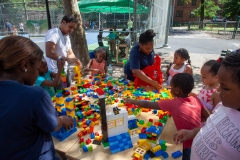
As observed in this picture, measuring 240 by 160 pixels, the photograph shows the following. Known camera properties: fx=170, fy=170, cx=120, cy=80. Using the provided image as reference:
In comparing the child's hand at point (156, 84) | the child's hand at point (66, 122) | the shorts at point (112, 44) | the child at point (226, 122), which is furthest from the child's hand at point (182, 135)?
the shorts at point (112, 44)

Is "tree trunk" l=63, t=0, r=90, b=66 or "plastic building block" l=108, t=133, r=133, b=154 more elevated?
"tree trunk" l=63, t=0, r=90, b=66

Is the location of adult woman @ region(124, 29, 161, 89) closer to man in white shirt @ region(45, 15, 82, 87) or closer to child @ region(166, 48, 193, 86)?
child @ region(166, 48, 193, 86)

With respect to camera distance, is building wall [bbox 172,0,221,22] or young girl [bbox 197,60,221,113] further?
building wall [bbox 172,0,221,22]

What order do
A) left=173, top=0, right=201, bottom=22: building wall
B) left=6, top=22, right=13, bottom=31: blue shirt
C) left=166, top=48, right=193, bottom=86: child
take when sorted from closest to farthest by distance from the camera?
left=166, top=48, right=193, bottom=86: child < left=6, top=22, right=13, bottom=31: blue shirt < left=173, top=0, right=201, bottom=22: building wall

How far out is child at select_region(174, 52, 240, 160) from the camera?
40.3 inches

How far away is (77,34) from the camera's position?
5570mm

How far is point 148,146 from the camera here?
4.99 ft

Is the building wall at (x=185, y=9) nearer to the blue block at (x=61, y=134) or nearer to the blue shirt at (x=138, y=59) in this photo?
the blue shirt at (x=138, y=59)

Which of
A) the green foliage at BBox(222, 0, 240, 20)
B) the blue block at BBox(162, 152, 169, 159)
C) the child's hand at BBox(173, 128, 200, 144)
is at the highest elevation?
the green foliage at BBox(222, 0, 240, 20)

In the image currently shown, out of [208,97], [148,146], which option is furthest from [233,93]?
[208,97]

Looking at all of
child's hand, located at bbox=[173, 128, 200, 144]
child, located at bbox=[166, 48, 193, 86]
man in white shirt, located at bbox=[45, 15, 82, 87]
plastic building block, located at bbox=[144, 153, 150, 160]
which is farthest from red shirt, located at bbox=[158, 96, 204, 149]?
man in white shirt, located at bbox=[45, 15, 82, 87]

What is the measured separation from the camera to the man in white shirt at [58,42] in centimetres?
297

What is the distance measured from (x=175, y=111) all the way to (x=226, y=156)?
64 cm

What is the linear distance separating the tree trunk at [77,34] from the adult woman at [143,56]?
3.20 m
